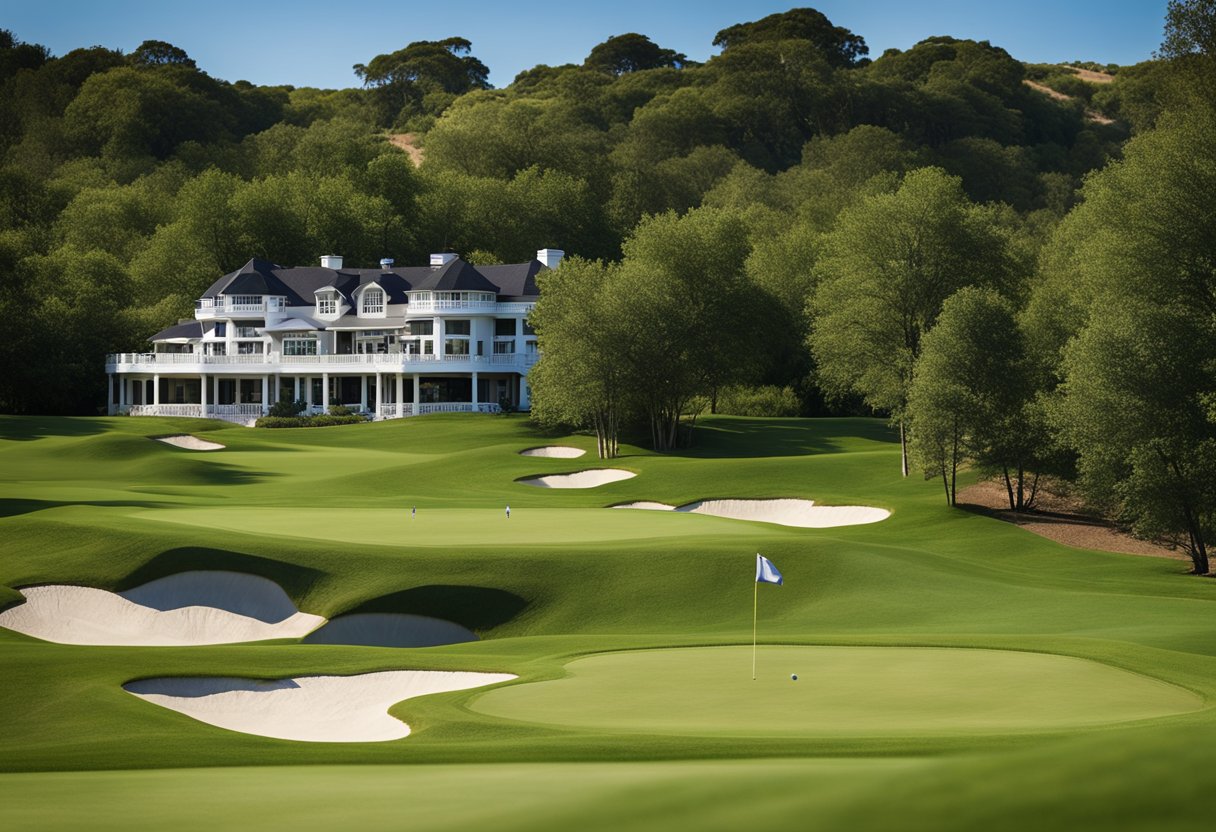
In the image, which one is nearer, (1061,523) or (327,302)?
(1061,523)

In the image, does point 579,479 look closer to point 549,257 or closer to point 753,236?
point 549,257

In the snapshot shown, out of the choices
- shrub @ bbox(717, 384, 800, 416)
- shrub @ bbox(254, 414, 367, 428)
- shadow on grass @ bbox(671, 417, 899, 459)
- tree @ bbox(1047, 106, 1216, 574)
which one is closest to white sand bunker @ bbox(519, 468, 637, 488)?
shadow on grass @ bbox(671, 417, 899, 459)

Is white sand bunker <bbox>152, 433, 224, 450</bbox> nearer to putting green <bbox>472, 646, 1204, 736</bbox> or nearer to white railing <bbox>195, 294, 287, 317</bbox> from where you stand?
white railing <bbox>195, 294, 287, 317</bbox>

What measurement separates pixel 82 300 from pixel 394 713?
268 ft

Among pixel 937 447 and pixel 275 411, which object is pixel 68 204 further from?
pixel 937 447

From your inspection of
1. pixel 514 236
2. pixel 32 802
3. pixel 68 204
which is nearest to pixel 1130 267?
pixel 32 802

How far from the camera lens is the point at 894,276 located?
59.4 meters

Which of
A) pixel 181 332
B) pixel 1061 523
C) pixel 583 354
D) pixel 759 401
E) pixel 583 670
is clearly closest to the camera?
pixel 583 670

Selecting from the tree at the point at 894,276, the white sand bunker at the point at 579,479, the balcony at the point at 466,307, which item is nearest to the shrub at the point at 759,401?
the balcony at the point at 466,307

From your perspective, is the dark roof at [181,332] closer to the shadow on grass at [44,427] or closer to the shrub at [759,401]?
the shadow on grass at [44,427]

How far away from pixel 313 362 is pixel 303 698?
74.2m

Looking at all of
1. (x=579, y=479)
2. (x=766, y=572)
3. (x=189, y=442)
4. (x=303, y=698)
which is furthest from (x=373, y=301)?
(x=303, y=698)

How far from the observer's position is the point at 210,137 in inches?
6570

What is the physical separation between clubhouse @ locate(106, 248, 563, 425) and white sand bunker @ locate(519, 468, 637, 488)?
29.0 metres
